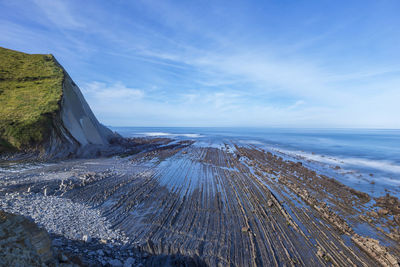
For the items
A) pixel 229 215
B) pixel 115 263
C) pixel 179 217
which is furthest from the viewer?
pixel 229 215

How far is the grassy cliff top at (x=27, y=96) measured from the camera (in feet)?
56.3

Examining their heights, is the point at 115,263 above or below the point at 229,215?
above

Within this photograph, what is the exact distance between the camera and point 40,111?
1934cm

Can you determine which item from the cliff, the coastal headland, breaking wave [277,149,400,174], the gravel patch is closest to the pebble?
the coastal headland

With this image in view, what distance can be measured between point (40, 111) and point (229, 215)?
2320cm

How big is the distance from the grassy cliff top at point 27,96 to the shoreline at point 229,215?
7832 millimetres

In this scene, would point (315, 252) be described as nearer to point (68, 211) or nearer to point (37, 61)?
point (68, 211)

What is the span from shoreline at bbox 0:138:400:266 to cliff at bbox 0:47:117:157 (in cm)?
702

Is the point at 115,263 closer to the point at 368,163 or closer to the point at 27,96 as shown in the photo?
the point at 27,96

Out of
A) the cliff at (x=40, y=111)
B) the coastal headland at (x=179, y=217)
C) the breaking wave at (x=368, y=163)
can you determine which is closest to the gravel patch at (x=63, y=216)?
the coastal headland at (x=179, y=217)

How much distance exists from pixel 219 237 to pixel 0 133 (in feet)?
74.6

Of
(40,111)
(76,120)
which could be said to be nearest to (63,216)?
(40,111)

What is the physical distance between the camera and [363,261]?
606 cm

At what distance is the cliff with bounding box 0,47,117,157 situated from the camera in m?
17.3
